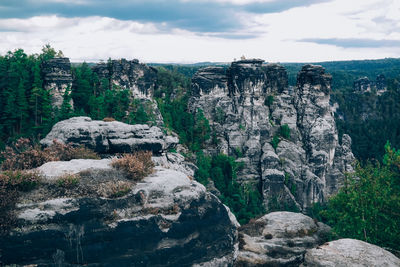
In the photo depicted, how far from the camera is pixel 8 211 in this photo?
44.5 feet

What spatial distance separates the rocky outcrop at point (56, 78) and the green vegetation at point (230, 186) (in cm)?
2445

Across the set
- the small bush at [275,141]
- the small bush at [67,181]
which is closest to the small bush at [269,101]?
the small bush at [275,141]

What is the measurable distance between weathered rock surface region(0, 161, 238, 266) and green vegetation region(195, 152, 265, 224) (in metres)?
35.3

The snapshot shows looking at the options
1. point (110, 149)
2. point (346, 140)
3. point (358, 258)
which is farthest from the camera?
point (346, 140)

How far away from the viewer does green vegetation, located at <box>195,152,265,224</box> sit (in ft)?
173

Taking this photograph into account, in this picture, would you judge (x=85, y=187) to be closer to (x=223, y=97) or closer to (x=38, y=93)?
(x=38, y=93)

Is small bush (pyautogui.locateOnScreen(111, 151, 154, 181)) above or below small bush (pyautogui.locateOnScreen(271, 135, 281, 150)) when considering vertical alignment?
above

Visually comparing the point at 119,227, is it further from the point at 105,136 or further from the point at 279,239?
the point at 105,136

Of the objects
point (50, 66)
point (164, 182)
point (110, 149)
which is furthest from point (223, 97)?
point (164, 182)

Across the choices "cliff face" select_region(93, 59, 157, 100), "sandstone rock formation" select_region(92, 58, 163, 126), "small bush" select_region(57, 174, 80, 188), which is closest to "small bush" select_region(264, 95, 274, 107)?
"sandstone rock formation" select_region(92, 58, 163, 126)

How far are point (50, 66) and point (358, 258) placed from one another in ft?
162

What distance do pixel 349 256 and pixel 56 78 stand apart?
1883 inches

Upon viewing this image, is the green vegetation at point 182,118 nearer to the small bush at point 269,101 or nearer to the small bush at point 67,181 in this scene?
the small bush at point 269,101

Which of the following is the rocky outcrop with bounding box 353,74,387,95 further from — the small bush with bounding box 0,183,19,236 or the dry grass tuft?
the small bush with bounding box 0,183,19,236
